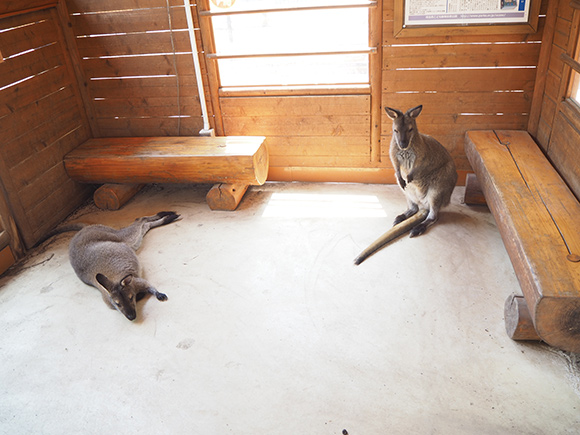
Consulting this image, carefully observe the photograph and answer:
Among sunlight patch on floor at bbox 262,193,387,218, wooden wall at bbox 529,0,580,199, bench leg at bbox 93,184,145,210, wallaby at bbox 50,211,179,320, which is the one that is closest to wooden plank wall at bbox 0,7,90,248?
bench leg at bbox 93,184,145,210

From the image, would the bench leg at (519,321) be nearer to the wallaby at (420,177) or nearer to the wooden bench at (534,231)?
the wooden bench at (534,231)

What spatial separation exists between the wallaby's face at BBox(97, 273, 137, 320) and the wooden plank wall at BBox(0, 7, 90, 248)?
1.51 metres

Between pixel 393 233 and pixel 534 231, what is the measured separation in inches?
51.3

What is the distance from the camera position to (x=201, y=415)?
2766 mm

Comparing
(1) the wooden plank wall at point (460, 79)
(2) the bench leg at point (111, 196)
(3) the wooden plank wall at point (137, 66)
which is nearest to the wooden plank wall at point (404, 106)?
(1) the wooden plank wall at point (460, 79)

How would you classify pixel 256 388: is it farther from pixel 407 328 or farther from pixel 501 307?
pixel 501 307

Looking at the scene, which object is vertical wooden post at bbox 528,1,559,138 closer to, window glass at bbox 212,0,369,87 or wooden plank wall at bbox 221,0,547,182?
wooden plank wall at bbox 221,0,547,182

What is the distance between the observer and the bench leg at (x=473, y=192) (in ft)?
15.1

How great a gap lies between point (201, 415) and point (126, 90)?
3888 mm

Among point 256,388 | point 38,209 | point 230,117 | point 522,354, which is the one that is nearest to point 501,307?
point 522,354

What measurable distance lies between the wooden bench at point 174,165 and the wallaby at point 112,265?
819 mm

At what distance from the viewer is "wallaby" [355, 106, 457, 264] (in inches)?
162

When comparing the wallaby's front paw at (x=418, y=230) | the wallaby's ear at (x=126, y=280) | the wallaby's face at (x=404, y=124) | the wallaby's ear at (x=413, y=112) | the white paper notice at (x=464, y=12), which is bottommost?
the wallaby's front paw at (x=418, y=230)

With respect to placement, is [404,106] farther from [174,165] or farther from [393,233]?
[174,165]
